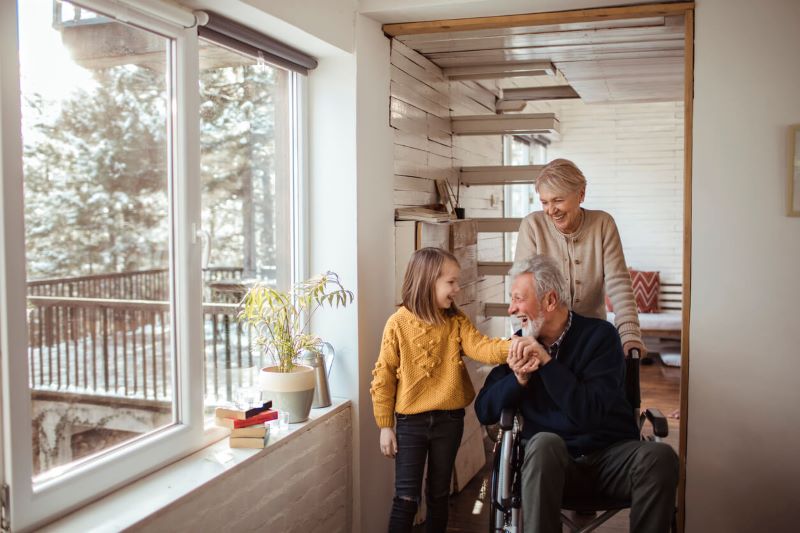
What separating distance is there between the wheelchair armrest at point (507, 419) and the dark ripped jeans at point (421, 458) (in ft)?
0.97

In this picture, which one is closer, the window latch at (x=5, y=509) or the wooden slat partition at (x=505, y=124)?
the window latch at (x=5, y=509)

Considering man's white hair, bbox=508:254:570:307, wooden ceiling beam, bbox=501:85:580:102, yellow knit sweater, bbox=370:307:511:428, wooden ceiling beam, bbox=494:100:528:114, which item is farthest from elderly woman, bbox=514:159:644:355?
wooden ceiling beam, bbox=494:100:528:114

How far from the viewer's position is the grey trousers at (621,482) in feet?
7.93

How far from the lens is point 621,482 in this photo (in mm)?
2525

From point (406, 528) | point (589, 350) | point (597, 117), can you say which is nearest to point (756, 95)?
point (589, 350)

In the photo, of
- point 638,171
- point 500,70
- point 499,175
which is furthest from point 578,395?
point 638,171

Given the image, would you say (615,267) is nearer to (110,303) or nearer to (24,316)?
(110,303)

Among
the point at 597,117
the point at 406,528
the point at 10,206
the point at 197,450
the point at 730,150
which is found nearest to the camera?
the point at 10,206

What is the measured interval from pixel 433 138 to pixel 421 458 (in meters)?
1.99

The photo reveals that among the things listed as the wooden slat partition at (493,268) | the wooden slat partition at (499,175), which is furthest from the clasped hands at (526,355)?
the wooden slat partition at (499,175)

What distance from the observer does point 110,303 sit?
2.21 meters

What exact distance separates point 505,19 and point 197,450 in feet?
7.04

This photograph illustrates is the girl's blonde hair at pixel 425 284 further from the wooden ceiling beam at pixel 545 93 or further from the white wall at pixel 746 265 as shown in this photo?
the wooden ceiling beam at pixel 545 93

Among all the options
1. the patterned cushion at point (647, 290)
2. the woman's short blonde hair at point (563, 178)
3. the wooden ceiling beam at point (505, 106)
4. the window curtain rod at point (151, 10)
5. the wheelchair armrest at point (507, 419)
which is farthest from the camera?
the patterned cushion at point (647, 290)
